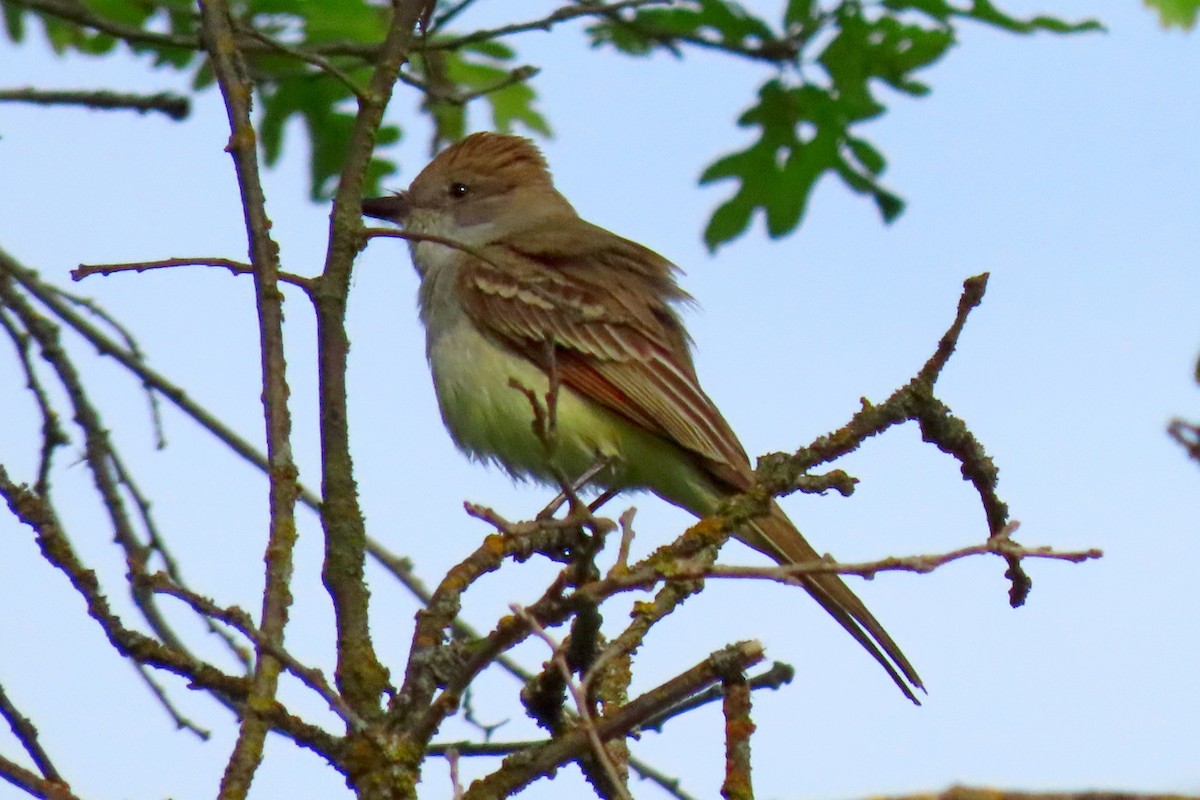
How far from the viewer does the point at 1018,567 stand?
354 centimetres

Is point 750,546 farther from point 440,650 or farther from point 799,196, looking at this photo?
point 440,650

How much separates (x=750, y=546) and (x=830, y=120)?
6.15 feet

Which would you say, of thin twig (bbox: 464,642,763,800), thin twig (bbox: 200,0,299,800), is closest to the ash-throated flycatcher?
thin twig (bbox: 200,0,299,800)

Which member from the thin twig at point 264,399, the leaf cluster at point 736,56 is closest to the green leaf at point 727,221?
the leaf cluster at point 736,56

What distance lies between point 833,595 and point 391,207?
3.14m

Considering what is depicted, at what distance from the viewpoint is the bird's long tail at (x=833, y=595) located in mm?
5094

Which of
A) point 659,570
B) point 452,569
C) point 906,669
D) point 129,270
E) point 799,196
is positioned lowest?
point 659,570

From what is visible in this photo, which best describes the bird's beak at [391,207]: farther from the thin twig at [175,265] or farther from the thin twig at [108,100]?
the thin twig at [175,265]

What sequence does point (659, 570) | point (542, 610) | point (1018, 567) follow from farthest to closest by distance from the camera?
point (1018, 567)
point (542, 610)
point (659, 570)

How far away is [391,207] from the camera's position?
7.70m

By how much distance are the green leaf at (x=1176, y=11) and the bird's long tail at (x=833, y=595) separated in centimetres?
217

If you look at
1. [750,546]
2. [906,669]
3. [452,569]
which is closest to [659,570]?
[452,569]

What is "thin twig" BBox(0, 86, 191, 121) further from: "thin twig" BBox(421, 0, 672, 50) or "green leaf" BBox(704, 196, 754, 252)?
"green leaf" BBox(704, 196, 754, 252)

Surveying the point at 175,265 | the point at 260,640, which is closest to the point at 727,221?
the point at 175,265
